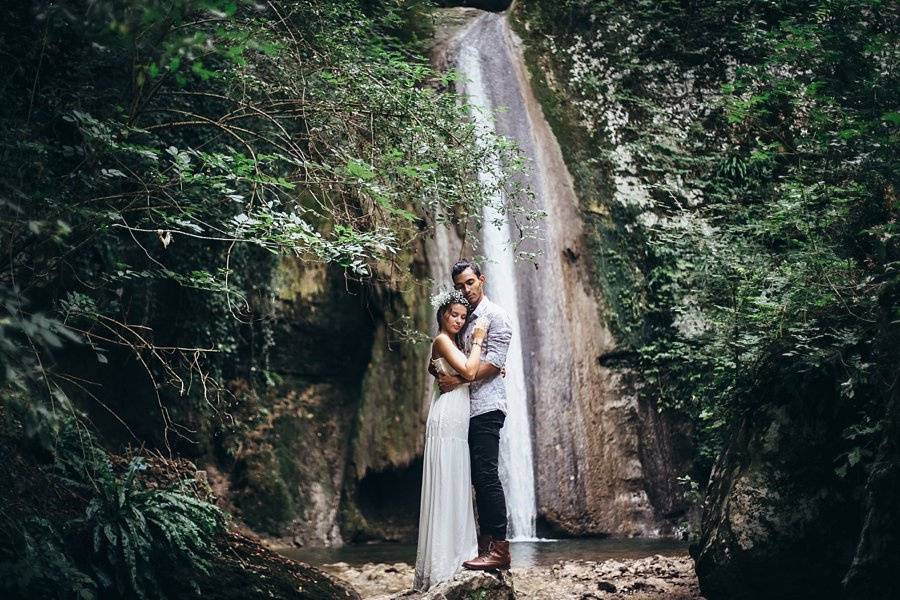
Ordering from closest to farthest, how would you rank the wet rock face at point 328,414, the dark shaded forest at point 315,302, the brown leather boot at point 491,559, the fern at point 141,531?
the dark shaded forest at point 315,302 → the brown leather boot at point 491,559 → the fern at point 141,531 → the wet rock face at point 328,414

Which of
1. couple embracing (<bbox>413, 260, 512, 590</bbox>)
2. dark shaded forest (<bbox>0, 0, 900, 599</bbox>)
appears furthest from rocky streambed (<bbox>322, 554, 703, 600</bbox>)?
dark shaded forest (<bbox>0, 0, 900, 599</bbox>)

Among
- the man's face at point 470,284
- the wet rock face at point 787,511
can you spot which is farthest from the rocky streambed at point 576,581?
the man's face at point 470,284

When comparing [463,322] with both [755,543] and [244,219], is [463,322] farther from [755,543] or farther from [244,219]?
[755,543]

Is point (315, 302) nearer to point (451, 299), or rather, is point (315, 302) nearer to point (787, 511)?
point (451, 299)

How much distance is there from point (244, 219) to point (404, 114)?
200cm

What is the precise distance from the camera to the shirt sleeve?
5438mm

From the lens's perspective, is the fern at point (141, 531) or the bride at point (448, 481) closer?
the bride at point (448, 481)

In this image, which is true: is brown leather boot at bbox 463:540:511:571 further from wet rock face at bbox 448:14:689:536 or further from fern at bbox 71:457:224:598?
wet rock face at bbox 448:14:689:536

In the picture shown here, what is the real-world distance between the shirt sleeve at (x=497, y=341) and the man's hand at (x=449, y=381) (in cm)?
21

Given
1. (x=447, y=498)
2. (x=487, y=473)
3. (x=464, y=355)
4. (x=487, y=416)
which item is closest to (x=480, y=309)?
(x=464, y=355)

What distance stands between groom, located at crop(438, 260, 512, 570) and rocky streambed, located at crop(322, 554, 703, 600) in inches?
7.1

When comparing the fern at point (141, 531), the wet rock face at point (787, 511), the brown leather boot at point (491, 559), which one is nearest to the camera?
the brown leather boot at point (491, 559)

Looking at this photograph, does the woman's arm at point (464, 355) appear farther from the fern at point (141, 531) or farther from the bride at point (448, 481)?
the fern at point (141, 531)

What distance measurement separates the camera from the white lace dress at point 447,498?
210 inches
